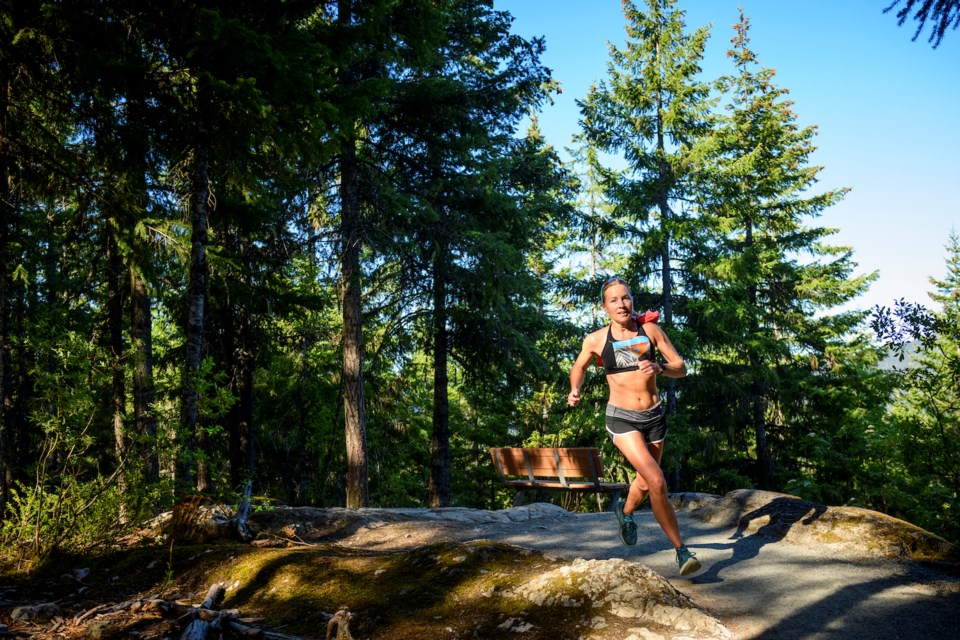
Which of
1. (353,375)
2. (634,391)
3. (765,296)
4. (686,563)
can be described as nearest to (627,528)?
(686,563)

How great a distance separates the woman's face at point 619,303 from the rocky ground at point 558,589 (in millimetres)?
1849

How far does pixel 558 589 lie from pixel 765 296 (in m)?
21.8

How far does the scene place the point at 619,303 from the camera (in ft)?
16.5

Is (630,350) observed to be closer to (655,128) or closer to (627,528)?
(627,528)

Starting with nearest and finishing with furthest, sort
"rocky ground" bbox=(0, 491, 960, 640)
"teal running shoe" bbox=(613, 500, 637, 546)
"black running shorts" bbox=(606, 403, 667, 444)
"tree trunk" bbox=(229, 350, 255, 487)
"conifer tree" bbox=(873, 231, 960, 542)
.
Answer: "rocky ground" bbox=(0, 491, 960, 640) → "black running shorts" bbox=(606, 403, 667, 444) → "teal running shoe" bbox=(613, 500, 637, 546) → "conifer tree" bbox=(873, 231, 960, 542) → "tree trunk" bbox=(229, 350, 255, 487)

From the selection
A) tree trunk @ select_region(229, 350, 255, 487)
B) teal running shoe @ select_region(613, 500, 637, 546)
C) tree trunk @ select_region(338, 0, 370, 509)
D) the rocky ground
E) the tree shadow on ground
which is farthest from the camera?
tree trunk @ select_region(229, 350, 255, 487)

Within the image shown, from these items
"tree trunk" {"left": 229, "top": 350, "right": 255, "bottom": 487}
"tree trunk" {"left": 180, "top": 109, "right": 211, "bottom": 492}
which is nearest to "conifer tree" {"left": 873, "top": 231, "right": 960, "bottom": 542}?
"tree trunk" {"left": 180, "top": 109, "right": 211, "bottom": 492}

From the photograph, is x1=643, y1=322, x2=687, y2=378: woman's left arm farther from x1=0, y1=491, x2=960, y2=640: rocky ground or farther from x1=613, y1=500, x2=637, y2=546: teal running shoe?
x1=0, y1=491, x2=960, y2=640: rocky ground

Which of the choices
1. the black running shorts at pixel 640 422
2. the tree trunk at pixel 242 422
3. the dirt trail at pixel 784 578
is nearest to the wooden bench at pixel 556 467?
the dirt trail at pixel 784 578

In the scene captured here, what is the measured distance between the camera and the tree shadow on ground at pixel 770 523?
567cm

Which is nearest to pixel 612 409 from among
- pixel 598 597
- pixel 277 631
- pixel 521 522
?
pixel 598 597

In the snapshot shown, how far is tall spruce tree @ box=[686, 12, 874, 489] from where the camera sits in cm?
1900

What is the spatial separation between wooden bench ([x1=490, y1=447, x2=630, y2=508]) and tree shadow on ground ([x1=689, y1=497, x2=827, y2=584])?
12.5 feet

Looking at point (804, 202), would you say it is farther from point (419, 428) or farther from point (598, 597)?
point (598, 597)
